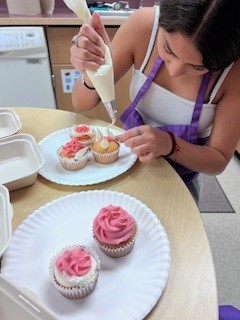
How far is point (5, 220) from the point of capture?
579mm

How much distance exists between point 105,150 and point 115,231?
28 cm

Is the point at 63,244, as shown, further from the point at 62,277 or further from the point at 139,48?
the point at 139,48

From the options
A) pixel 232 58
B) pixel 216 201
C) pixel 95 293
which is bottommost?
pixel 216 201

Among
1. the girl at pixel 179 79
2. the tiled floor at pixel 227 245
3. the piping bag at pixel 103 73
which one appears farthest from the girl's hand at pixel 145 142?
the tiled floor at pixel 227 245

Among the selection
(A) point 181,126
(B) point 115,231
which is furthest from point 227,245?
(B) point 115,231

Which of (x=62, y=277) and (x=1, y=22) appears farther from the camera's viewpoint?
(x=1, y=22)

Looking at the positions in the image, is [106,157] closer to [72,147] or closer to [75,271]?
[72,147]

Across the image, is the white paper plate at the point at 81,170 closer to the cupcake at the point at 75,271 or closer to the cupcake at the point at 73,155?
the cupcake at the point at 73,155

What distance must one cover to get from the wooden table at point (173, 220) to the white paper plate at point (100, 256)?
25 millimetres

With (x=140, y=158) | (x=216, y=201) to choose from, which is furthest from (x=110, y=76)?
(x=216, y=201)

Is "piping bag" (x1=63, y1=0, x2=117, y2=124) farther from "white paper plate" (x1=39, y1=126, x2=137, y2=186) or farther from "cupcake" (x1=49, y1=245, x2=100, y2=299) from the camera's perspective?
"cupcake" (x1=49, y1=245, x2=100, y2=299)

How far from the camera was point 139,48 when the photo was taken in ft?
3.08

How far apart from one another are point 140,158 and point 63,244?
300mm

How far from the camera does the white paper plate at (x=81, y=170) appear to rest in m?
0.76
